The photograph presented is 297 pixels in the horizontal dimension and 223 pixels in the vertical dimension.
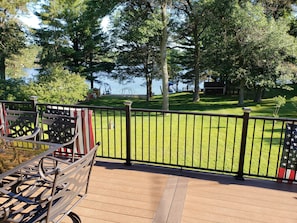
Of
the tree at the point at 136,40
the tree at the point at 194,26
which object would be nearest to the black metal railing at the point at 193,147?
the tree at the point at 136,40

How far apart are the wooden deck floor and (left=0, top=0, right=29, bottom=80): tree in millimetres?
12131

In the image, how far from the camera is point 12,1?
11.7 meters

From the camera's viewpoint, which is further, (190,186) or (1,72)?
(1,72)

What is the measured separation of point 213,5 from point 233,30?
160cm

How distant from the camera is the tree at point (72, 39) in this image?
1536cm

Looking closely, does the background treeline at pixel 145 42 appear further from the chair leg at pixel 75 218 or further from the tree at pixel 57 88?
the chair leg at pixel 75 218

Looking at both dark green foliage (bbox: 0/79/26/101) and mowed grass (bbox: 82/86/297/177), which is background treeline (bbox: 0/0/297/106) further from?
mowed grass (bbox: 82/86/297/177)

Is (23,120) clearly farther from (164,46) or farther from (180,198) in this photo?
(164,46)

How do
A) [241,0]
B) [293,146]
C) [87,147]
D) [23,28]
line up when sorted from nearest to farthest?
[293,146] < [87,147] < [241,0] < [23,28]

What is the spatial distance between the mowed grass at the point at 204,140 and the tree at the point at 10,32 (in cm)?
788

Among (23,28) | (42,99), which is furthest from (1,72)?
(42,99)

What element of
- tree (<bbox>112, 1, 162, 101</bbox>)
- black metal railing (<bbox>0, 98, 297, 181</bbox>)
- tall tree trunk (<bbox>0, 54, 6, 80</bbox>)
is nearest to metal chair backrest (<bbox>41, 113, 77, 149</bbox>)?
black metal railing (<bbox>0, 98, 297, 181</bbox>)

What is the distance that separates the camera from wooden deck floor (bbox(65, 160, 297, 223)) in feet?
7.29

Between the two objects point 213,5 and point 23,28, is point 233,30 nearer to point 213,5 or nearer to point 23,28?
point 213,5
